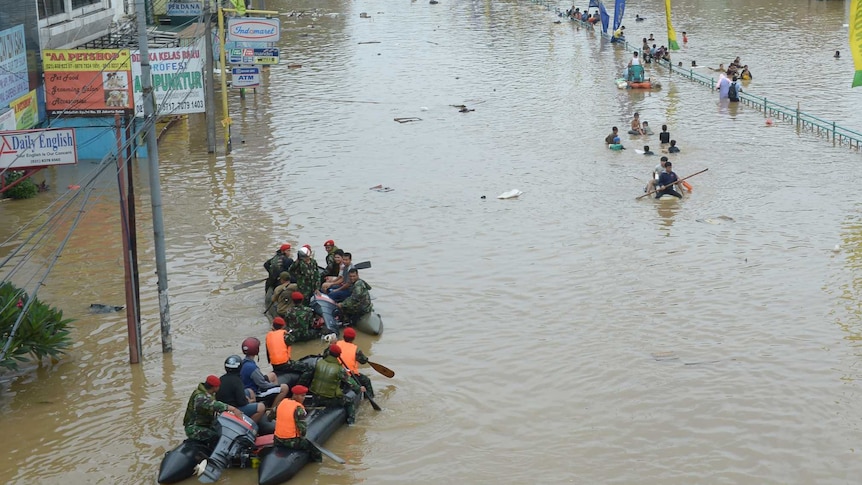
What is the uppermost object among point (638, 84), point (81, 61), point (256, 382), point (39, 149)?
point (81, 61)

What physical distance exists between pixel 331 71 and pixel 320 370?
37211 millimetres

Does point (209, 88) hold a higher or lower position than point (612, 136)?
higher

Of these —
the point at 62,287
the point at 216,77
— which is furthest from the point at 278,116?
the point at 62,287

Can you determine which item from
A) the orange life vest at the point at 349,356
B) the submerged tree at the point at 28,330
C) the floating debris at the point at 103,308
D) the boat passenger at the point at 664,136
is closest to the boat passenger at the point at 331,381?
the orange life vest at the point at 349,356

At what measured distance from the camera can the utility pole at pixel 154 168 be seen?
51.0 feet

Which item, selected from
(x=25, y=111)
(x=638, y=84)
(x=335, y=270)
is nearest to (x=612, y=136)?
(x=638, y=84)

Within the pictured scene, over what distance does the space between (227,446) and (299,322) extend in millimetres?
4664

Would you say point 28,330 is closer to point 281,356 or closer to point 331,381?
point 281,356

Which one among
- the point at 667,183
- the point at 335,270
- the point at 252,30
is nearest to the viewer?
the point at 335,270

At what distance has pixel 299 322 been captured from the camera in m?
17.4

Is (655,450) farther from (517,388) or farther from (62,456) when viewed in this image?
(62,456)

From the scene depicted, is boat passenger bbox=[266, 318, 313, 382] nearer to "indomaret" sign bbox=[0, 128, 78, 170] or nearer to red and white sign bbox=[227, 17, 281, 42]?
"indomaret" sign bbox=[0, 128, 78, 170]

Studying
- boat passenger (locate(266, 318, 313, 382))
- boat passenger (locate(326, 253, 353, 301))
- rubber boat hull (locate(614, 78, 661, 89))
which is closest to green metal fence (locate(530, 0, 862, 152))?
rubber boat hull (locate(614, 78, 661, 89))

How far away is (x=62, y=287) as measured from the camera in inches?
790
